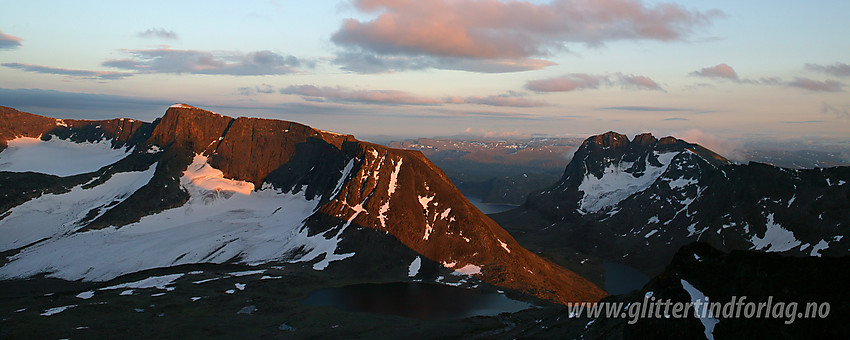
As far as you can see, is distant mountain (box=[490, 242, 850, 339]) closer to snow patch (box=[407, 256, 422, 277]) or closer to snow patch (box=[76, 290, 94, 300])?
snow patch (box=[407, 256, 422, 277])

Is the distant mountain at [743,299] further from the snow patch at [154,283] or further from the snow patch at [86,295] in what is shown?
the snow patch at [86,295]

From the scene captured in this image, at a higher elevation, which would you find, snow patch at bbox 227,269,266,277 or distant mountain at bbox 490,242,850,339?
distant mountain at bbox 490,242,850,339

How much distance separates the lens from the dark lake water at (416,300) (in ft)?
438

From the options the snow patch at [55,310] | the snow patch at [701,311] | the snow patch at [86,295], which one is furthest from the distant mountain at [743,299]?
the snow patch at [86,295]

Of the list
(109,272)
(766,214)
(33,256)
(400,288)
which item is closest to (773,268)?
(400,288)

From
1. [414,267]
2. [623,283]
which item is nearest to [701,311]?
[414,267]

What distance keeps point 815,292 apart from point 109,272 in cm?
20934

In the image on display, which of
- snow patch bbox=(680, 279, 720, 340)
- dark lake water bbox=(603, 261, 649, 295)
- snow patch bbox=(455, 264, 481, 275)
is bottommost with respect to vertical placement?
dark lake water bbox=(603, 261, 649, 295)

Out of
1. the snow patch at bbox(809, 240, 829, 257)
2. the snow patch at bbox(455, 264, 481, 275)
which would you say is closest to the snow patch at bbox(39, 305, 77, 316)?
the snow patch at bbox(455, 264, 481, 275)

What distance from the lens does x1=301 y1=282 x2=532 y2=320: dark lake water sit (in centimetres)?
13338

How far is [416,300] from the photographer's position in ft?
474

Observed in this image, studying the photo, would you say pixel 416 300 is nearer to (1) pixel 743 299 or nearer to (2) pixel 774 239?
(1) pixel 743 299

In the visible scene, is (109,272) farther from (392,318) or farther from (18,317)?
(392,318)

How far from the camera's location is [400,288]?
520ft
